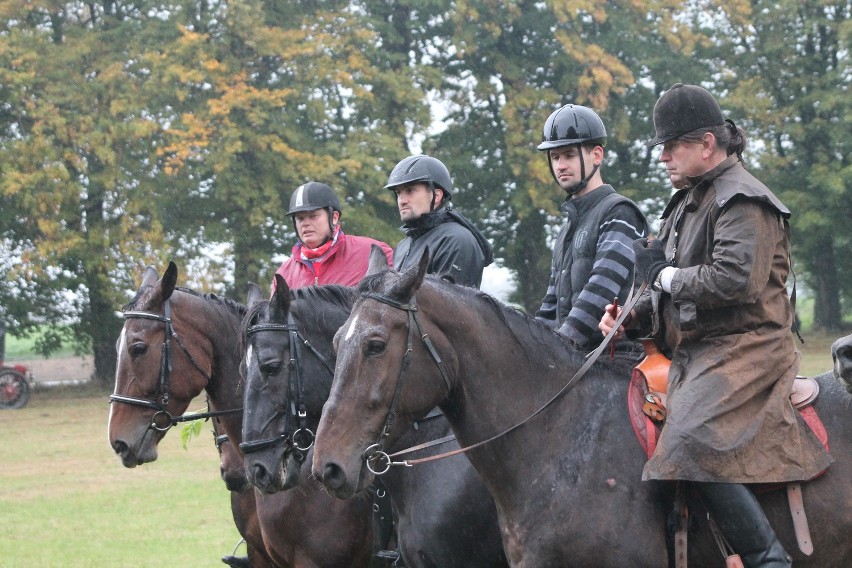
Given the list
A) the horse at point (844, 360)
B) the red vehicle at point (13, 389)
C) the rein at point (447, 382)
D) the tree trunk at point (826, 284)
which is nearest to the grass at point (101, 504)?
the red vehicle at point (13, 389)

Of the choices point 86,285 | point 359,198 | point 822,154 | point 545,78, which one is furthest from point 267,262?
point 822,154

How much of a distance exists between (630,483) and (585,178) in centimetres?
209

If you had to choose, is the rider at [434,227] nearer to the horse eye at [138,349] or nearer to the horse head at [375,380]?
the horse eye at [138,349]

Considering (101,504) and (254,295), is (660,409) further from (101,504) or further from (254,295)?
(101,504)

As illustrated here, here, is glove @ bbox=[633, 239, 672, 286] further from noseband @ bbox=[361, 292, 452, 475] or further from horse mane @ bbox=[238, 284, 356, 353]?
horse mane @ bbox=[238, 284, 356, 353]

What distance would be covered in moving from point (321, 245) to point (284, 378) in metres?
1.87

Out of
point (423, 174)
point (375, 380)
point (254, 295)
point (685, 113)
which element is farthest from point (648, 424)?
point (254, 295)

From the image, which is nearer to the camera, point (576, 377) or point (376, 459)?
point (376, 459)

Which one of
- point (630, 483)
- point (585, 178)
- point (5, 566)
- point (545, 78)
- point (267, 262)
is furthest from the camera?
point (545, 78)

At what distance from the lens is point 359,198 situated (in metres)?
30.5

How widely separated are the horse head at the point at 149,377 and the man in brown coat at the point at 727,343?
314 cm

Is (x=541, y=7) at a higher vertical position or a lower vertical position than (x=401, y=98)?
higher

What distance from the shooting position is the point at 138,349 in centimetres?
689

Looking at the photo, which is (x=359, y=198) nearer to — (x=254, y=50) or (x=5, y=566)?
(x=254, y=50)
